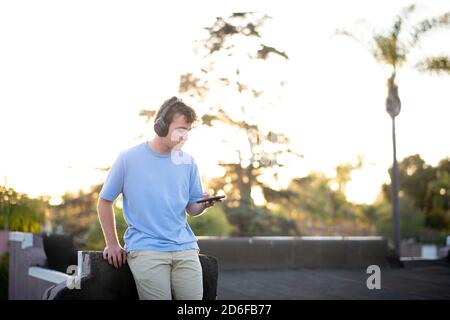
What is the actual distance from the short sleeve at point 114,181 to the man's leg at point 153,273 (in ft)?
1.04

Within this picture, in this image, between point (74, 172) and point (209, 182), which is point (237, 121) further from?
point (74, 172)

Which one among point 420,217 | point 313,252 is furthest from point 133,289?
point 420,217

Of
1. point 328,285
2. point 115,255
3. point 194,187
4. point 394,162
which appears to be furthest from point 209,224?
point 115,255

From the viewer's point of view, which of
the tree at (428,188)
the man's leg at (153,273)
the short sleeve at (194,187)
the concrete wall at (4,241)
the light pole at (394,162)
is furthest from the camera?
the tree at (428,188)

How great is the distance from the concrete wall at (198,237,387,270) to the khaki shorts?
5.94 metres

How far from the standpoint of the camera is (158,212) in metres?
3.49

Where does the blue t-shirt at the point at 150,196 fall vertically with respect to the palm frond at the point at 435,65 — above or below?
below

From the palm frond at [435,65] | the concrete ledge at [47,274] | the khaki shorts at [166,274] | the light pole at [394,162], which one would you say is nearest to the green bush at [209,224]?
the light pole at [394,162]

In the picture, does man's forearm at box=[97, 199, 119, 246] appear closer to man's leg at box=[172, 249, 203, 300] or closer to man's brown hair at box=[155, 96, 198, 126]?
man's leg at box=[172, 249, 203, 300]

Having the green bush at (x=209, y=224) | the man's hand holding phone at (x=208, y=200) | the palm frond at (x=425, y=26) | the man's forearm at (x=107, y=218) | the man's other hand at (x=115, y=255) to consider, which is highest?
the palm frond at (x=425, y=26)

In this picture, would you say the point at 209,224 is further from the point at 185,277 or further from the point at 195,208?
the point at 185,277

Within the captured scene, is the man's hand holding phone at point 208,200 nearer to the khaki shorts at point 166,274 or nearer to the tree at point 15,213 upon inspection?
the khaki shorts at point 166,274

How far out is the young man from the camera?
3438 mm

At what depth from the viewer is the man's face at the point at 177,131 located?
3.43 meters
